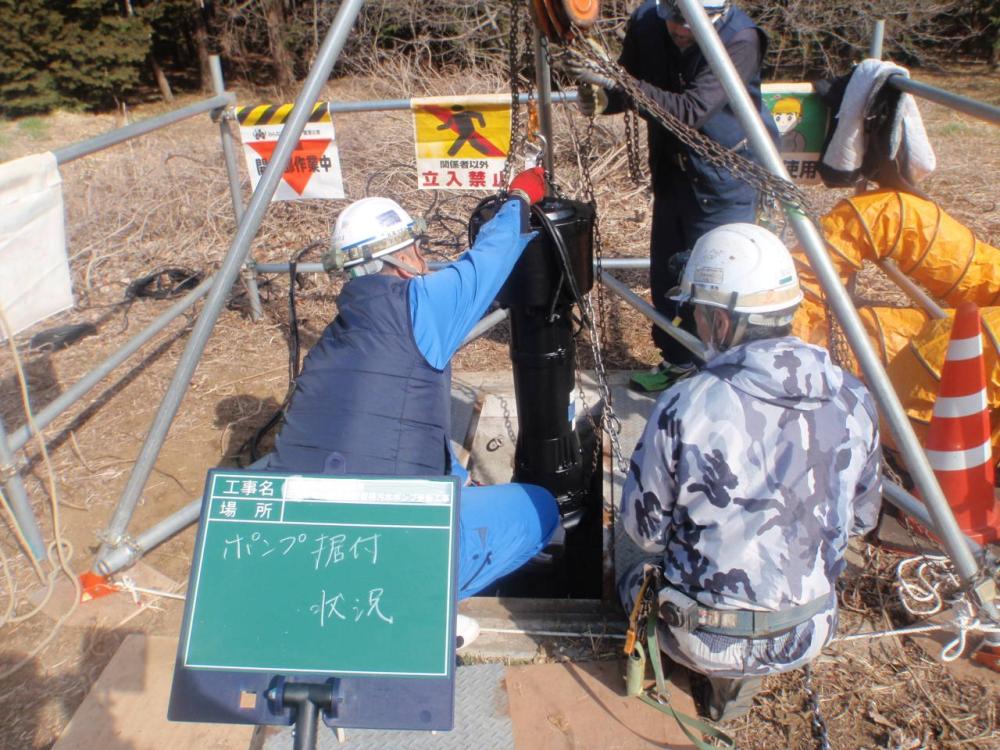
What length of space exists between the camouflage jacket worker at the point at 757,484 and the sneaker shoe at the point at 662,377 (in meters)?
1.96

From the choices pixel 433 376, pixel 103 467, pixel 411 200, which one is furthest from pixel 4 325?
pixel 411 200

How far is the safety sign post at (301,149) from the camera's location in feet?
15.1

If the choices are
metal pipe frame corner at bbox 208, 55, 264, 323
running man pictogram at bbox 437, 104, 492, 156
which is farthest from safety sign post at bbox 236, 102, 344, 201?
running man pictogram at bbox 437, 104, 492, 156

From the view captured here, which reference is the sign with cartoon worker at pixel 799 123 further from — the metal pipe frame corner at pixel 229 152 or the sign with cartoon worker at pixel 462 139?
the metal pipe frame corner at pixel 229 152

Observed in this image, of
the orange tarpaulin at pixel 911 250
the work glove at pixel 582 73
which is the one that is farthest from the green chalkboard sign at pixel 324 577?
the orange tarpaulin at pixel 911 250

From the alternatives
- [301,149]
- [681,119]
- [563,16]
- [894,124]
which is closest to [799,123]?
[894,124]

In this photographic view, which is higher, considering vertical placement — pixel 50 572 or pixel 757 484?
pixel 757 484

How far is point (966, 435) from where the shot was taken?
2881mm

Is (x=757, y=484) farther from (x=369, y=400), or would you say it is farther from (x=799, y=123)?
(x=799, y=123)

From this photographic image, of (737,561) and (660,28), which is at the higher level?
(660,28)

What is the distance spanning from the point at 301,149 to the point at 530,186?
2402mm

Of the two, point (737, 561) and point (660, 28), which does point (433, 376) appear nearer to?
point (737, 561)

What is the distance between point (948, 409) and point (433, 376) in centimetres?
195

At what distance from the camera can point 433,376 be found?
98.5 inches
